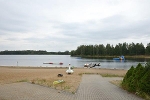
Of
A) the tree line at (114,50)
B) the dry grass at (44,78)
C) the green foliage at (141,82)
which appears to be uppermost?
the tree line at (114,50)

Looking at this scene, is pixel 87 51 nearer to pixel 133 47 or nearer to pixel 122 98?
pixel 133 47

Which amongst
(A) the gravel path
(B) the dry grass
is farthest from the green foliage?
(B) the dry grass

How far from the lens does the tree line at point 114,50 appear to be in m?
114

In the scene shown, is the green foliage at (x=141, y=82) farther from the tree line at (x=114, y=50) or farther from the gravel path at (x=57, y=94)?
the tree line at (x=114, y=50)

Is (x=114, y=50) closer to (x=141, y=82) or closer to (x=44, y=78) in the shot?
(x=44, y=78)

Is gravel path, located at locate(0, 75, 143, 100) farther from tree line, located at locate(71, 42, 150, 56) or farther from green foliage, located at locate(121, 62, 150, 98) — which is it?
tree line, located at locate(71, 42, 150, 56)

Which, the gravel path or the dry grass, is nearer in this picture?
the gravel path

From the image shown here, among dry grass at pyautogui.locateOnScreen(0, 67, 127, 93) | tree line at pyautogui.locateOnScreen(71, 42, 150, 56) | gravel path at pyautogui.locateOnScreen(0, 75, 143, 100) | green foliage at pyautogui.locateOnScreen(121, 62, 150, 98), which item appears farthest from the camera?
tree line at pyautogui.locateOnScreen(71, 42, 150, 56)

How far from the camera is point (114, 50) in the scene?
121500 mm

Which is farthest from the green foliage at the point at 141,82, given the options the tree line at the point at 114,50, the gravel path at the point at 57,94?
the tree line at the point at 114,50

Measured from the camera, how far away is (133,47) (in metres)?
115

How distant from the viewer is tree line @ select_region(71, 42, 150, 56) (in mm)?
113812

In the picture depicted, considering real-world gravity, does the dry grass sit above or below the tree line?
below

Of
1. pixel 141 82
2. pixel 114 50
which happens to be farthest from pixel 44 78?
pixel 114 50
